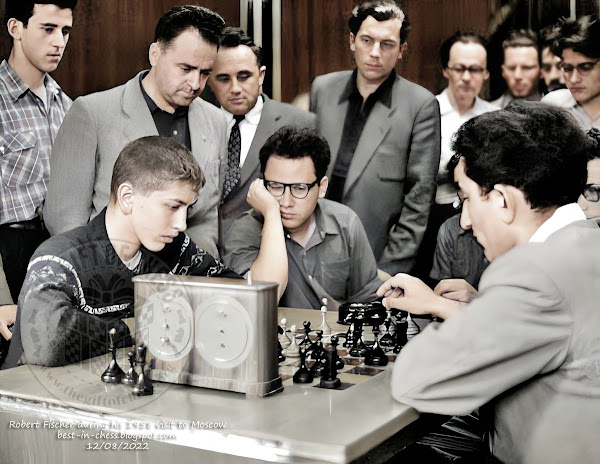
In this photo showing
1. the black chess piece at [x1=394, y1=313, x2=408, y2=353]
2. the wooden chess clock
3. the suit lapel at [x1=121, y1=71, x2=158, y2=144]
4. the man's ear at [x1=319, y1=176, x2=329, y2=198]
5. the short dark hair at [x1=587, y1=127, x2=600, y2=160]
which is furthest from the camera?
the man's ear at [x1=319, y1=176, x2=329, y2=198]

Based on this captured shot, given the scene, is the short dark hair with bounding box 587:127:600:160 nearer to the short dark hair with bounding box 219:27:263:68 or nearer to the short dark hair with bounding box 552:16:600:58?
the short dark hair with bounding box 552:16:600:58

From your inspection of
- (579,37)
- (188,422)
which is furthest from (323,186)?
(188,422)

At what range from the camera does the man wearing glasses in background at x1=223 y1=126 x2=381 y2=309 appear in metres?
3.48

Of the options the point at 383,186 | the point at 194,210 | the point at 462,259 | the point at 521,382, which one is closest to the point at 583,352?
the point at 521,382

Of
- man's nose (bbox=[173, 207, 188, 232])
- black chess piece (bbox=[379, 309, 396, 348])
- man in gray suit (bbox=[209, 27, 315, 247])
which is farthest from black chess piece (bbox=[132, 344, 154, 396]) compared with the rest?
man in gray suit (bbox=[209, 27, 315, 247])

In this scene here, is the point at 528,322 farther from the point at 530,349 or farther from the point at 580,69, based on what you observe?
the point at 580,69

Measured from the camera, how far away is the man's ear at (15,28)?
2914 millimetres

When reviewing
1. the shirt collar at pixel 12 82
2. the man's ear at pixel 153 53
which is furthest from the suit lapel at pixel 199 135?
the shirt collar at pixel 12 82

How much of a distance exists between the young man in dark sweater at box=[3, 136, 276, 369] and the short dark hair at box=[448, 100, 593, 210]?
53.1 inches

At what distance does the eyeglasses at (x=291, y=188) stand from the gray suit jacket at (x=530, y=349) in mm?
1681

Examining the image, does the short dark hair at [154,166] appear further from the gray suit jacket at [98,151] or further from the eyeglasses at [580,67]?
the eyeglasses at [580,67]

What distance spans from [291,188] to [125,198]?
83cm

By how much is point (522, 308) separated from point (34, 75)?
2220 millimetres

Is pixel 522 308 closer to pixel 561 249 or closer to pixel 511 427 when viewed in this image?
pixel 561 249
